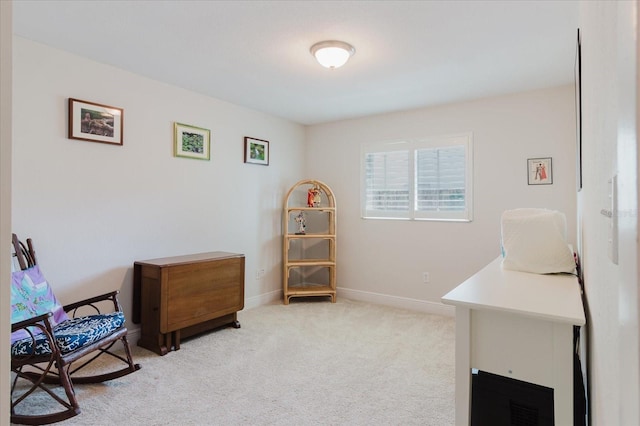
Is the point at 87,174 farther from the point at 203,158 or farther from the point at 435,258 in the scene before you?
the point at 435,258

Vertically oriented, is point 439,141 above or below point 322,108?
below

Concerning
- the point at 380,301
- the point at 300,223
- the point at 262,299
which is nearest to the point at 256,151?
the point at 300,223

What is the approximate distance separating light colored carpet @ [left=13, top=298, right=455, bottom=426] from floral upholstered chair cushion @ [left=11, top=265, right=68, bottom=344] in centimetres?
52

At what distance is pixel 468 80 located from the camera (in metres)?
3.33

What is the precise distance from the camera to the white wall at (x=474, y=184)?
3.52 metres

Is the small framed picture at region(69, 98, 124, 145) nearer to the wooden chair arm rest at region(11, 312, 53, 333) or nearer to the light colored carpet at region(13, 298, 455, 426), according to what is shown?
the wooden chair arm rest at region(11, 312, 53, 333)

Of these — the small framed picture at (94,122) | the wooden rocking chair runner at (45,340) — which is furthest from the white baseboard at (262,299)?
the small framed picture at (94,122)

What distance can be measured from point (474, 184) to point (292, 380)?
273 centimetres

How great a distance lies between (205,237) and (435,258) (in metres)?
2.56

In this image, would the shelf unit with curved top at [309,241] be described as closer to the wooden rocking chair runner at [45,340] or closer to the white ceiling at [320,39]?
the white ceiling at [320,39]

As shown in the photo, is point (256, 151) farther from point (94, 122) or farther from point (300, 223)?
point (94, 122)

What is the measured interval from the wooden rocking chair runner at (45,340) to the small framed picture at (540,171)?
381 cm

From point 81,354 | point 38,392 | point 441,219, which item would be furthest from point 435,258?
point 38,392

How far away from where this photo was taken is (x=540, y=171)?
11.7ft
